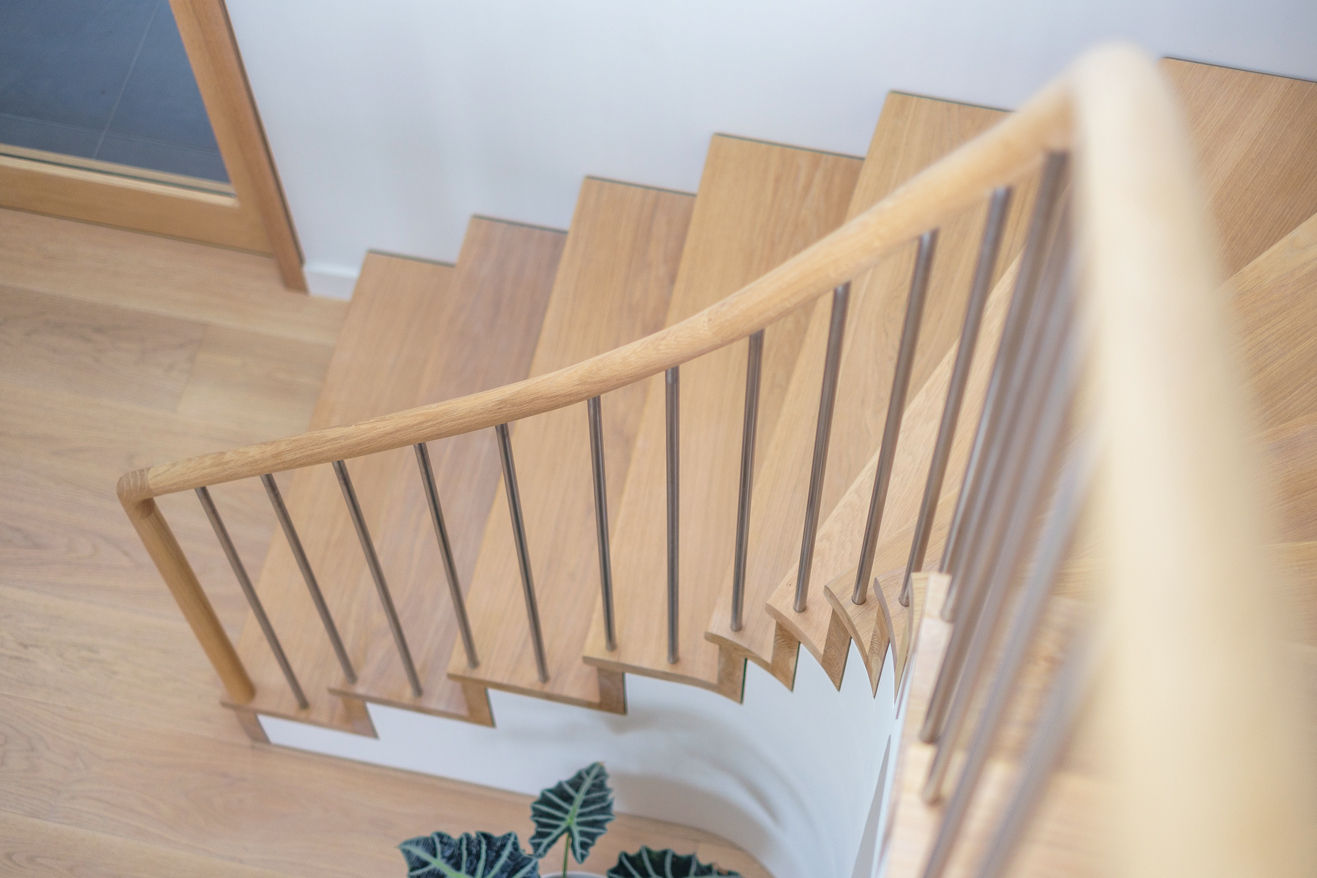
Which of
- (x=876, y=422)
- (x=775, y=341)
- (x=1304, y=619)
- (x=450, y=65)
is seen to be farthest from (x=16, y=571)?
(x=1304, y=619)

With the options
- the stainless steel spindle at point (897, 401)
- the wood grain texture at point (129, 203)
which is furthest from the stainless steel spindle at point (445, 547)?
the wood grain texture at point (129, 203)

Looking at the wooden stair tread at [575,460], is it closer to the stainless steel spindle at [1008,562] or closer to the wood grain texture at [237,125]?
the wood grain texture at [237,125]

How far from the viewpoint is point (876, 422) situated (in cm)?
183

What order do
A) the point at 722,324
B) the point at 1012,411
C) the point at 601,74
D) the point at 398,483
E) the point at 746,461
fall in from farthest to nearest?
the point at 398,483
the point at 601,74
the point at 746,461
the point at 722,324
the point at 1012,411

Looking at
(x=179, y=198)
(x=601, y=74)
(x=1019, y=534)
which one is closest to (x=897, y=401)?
(x=1019, y=534)

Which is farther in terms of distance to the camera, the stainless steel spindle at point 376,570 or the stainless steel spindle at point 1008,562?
the stainless steel spindle at point 376,570

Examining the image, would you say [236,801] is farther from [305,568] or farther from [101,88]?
[101,88]

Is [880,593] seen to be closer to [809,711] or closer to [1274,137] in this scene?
[809,711]

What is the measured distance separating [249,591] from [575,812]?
0.70 m

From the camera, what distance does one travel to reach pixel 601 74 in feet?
7.58

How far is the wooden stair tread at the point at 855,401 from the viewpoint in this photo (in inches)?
61.8

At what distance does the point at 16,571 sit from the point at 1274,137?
285 centimetres

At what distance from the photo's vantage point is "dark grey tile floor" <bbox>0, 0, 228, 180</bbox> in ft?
9.43

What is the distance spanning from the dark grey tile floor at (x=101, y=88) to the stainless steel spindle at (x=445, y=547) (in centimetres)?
166
